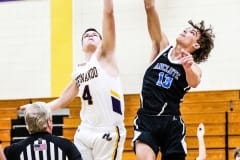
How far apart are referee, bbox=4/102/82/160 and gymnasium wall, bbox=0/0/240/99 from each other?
21.0 ft

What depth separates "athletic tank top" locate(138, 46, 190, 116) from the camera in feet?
14.7

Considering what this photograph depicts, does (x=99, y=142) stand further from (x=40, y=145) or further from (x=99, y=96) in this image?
(x=40, y=145)

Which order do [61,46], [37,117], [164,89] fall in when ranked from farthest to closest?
[61,46] < [164,89] < [37,117]

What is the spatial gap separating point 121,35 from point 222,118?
2641 millimetres

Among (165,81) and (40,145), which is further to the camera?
(165,81)

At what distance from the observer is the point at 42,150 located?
3.44 m

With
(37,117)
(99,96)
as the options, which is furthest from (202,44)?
(37,117)

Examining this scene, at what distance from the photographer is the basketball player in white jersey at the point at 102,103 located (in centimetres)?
466

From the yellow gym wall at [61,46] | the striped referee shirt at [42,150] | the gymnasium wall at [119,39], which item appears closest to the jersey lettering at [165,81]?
the striped referee shirt at [42,150]

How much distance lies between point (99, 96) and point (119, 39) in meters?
5.58

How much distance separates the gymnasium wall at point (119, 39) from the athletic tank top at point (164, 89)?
5.13m

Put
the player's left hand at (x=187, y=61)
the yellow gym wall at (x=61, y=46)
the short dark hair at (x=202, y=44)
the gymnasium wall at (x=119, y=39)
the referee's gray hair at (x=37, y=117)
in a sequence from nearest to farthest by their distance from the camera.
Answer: the referee's gray hair at (x=37, y=117) < the player's left hand at (x=187, y=61) < the short dark hair at (x=202, y=44) < the gymnasium wall at (x=119, y=39) < the yellow gym wall at (x=61, y=46)

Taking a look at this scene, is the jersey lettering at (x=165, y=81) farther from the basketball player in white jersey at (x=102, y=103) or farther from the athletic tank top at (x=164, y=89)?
the basketball player in white jersey at (x=102, y=103)

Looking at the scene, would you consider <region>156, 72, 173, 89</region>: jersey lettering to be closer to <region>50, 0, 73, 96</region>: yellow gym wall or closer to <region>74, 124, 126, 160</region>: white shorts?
<region>74, 124, 126, 160</region>: white shorts
